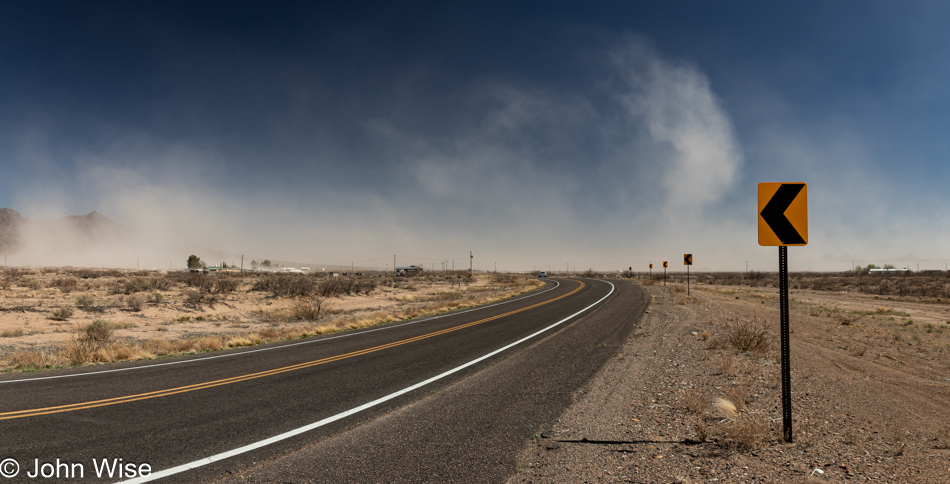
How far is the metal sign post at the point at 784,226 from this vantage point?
15.3 ft

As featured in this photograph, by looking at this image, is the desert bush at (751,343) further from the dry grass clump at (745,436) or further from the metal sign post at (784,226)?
the metal sign post at (784,226)

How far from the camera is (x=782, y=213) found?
15.5 ft

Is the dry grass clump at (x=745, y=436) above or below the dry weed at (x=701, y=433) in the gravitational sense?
above

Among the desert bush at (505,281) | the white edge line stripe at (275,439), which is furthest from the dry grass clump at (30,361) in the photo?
the desert bush at (505,281)

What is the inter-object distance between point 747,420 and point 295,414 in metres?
6.61

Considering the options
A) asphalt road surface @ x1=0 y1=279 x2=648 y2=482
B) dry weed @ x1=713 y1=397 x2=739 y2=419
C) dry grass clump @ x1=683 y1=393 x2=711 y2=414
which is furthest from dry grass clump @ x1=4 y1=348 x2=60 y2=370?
dry weed @ x1=713 y1=397 x2=739 y2=419

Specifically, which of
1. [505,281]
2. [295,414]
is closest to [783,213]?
[295,414]

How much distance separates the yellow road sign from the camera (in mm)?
4656

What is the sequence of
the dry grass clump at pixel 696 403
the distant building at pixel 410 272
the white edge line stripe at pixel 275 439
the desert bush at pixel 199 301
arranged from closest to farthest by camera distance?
the white edge line stripe at pixel 275 439
the dry grass clump at pixel 696 403
the desert bush at pixel 199 301
the distant building at pixel 410 272

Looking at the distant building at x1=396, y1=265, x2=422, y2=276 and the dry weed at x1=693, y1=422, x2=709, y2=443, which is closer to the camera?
the dry weed at x1=693, y1=422, x2=709, y2=443

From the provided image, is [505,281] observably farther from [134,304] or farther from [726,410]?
[726,410]

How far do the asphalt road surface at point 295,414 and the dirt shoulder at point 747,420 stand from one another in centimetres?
70

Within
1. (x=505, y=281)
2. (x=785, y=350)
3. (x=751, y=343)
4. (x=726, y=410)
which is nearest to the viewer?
(x=785, y=350)

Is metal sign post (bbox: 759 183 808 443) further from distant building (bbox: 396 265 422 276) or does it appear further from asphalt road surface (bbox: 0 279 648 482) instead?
distant building (bbox: 396 265 422 276)
